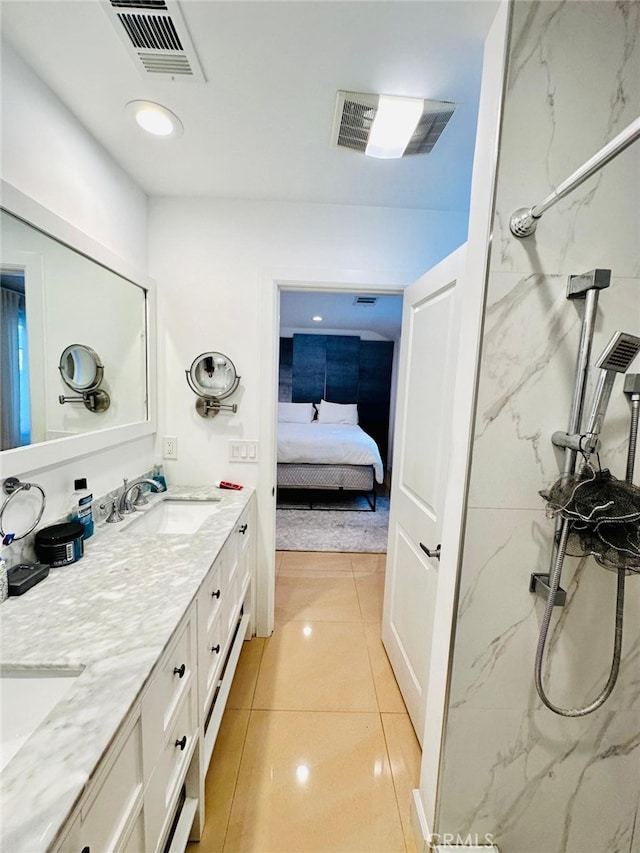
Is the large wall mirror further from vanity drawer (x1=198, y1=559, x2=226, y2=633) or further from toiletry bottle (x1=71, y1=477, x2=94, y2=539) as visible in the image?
vanity drawer (x1=198, y1=559, x2=226, y2=633)

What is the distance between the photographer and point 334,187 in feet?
5.63

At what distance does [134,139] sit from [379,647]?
271cm

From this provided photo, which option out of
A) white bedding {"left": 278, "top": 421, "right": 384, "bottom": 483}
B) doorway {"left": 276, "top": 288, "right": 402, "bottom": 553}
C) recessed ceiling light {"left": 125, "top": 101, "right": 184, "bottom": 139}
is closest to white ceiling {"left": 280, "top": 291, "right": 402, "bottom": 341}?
doorway {"left": 276, "top": 288, "right": 402, "bottom": 553}

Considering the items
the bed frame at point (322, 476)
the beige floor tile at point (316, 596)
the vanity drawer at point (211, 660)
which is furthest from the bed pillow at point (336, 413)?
the vanity drawer at point (211, 660)

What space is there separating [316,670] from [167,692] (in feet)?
3.95

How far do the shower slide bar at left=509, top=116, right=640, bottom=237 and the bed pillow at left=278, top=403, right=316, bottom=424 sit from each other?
4884 millimetres

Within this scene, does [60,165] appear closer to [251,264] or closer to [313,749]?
[251,264]

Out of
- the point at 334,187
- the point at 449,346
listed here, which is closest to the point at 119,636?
the point at 449,346

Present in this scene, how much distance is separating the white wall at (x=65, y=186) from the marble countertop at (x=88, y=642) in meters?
0.26

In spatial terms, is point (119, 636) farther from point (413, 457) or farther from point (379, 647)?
point (379, 647)

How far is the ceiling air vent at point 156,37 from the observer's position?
915 millimetres

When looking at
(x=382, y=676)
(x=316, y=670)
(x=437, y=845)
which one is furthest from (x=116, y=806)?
(x=382, y=676)

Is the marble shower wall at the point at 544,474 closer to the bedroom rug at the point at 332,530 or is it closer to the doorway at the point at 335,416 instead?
the doorway at the point at 335,416

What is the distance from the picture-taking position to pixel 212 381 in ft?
6.44
